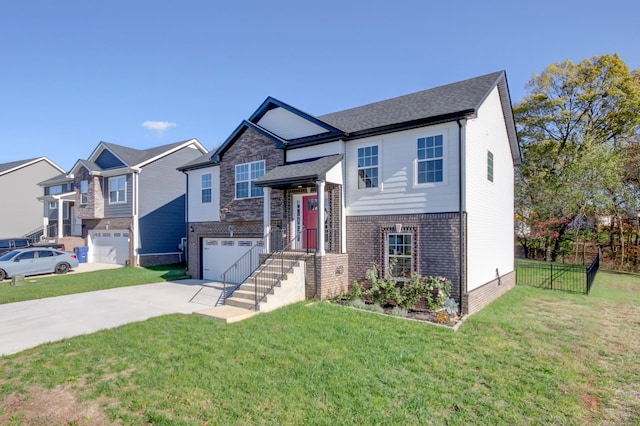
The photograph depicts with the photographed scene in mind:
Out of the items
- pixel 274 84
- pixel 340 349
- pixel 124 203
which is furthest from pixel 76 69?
pixel 340 349

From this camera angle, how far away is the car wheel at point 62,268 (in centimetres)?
1850

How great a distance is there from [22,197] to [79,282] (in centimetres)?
2242

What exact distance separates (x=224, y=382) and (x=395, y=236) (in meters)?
7.01

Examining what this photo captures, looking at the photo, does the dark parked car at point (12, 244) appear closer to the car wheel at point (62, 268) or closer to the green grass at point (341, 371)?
the car wheel at point (62, 268)

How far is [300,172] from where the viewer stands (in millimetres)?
11562

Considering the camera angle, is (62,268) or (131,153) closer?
(62,268)

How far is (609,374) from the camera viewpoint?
5988mm

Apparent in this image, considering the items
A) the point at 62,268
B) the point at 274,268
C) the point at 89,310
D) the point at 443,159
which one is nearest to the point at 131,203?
the point at 62,268

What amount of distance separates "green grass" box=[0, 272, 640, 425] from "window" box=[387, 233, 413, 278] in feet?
7.48

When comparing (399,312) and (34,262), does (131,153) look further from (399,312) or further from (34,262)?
(399,312)

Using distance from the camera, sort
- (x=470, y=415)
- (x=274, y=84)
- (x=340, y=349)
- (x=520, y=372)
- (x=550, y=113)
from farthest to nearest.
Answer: (x=550, y=113), (x=274, y=84), (x=340, y=349), (x=520, y=372), (x=470, y=415)

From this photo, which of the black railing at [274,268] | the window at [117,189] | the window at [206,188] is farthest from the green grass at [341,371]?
the window at [117,189]

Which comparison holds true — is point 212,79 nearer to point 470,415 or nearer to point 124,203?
point 124,203

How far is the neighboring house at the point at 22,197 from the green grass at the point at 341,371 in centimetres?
3024
